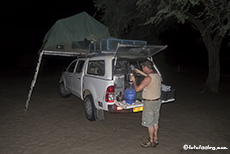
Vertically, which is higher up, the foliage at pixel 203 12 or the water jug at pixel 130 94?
the foliage at pixel 203 12

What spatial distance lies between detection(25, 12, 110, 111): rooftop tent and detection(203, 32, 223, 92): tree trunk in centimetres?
590

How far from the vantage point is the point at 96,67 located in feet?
19.2

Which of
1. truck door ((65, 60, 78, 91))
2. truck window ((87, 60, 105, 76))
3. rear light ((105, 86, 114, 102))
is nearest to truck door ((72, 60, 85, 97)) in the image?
truck door ((65, 60, 78, 91))

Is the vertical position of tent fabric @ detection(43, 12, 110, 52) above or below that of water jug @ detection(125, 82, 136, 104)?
above

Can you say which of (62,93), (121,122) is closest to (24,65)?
(62,93)

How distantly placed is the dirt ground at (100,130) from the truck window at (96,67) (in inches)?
60.8

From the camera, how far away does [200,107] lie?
779cm

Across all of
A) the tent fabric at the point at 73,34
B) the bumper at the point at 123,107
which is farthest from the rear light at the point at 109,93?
the tent fabric at the point at 73,34

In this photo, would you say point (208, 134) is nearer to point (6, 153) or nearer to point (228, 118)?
point (228, 118)

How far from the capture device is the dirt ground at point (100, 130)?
427cm

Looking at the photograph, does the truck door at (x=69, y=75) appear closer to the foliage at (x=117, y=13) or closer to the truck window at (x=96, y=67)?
the truck window at (x=96, y=67)

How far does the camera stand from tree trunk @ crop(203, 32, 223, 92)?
10609 mm

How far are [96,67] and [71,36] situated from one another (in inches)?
103

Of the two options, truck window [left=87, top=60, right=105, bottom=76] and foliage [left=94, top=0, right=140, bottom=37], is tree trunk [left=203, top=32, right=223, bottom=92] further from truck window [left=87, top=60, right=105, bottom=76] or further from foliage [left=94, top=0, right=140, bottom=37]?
truck window [left=87, top=60, right=105, bottom=76]
